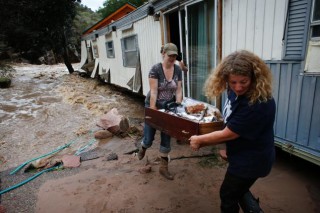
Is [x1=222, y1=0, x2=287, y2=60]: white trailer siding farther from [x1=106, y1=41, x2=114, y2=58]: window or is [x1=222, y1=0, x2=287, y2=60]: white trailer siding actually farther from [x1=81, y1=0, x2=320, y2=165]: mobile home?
[x1=106, y1=41, x2=114, y2=58]: window

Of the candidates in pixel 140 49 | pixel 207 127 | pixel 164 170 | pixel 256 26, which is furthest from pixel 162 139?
pixel 140 49

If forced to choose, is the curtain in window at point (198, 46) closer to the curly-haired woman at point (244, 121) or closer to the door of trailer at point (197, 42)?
the door of trailer at point (197, 42)

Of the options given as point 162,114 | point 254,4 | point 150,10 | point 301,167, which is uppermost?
point 150,10

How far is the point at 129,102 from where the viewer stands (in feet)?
28.0

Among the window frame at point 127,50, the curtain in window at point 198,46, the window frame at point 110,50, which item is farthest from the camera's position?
the window frame at point 110,50

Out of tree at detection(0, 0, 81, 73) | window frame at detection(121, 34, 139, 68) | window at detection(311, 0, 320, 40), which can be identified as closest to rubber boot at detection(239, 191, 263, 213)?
window at detection(311, 0, 320, 40)

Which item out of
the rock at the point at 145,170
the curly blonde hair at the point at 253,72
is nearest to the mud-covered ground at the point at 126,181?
the rock at the point at 145,170

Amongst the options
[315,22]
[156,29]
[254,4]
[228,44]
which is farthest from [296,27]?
[156,29]

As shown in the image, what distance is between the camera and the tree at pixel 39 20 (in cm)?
1412

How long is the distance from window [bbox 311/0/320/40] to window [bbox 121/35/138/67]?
17.5 ft

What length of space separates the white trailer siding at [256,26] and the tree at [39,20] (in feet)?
49.6

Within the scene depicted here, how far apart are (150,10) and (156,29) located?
0.49 meters

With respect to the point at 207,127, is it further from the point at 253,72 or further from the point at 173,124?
the point at 253,72

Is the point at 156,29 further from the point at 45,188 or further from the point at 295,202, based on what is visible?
the point at 295,202
